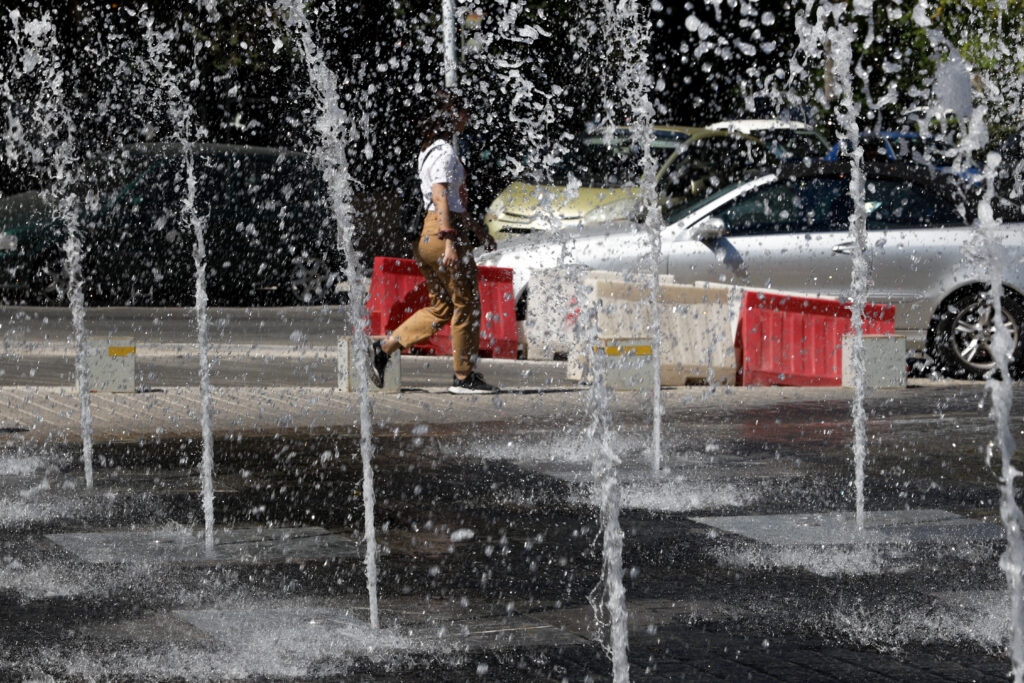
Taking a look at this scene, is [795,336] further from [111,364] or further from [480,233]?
[111,364]

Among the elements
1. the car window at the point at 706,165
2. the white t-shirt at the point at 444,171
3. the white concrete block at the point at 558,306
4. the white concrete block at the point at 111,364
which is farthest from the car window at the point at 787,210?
the car window at the point at 706,165

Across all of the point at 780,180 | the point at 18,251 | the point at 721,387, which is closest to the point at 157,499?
the point at 721,387

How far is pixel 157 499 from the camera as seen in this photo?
8070 millimetres

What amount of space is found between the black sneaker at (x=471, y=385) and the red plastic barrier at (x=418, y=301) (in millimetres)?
2718

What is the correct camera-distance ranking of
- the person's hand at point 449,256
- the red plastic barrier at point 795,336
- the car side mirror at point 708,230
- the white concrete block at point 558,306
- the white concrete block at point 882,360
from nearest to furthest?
the person's hand at point 449,256 < the white concrete block at point 882,360 < the red plastic barrier at point 795,336 < the white concrete block at point 558,306 < the car side mirror at point 708,230

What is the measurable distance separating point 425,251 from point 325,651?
22.5 ft

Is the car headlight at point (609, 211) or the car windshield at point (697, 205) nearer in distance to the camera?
the car windshield at point (697, 205)

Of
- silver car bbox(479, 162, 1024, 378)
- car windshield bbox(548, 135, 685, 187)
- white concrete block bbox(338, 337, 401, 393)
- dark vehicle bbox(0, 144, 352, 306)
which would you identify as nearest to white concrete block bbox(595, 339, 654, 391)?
white concrete block bbox(338, 337, 401, 393)

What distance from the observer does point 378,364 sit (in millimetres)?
12250

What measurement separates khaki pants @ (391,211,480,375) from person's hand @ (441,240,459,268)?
0.04 metres

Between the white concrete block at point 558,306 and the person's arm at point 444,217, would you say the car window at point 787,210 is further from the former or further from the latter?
the person's arm at point 444,217

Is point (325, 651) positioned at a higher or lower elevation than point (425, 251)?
lower

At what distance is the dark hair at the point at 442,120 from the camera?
11.8 meters

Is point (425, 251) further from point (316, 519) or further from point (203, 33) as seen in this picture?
point (203, 33)
